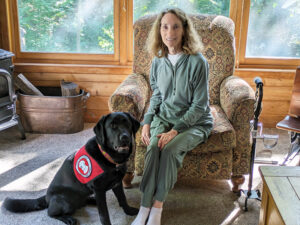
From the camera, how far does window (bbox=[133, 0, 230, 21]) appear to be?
3096 millimetres

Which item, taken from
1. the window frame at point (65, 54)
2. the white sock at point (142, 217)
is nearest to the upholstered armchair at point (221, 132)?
the white sock at point (142, 217)

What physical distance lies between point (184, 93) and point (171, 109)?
122 millimetres

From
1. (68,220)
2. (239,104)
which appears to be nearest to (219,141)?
(239,104)

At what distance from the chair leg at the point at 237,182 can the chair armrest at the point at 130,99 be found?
695 millimetres

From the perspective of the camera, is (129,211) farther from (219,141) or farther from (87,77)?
(87,77)

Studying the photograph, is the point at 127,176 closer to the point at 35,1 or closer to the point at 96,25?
the point at 96,25

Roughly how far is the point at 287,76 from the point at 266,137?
132 centimetres

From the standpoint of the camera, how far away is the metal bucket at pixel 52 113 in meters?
2.96

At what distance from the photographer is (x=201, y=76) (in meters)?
1.91

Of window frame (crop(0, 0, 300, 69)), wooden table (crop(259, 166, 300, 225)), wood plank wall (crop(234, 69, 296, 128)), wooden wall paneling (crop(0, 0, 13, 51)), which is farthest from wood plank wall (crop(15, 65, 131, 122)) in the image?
wooden table (crop(259, 166, 300, 225))

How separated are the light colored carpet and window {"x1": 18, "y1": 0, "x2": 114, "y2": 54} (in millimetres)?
907

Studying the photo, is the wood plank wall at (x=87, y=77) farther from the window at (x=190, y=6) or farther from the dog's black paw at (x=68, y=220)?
the dog's black paw at (x=68, y=220)

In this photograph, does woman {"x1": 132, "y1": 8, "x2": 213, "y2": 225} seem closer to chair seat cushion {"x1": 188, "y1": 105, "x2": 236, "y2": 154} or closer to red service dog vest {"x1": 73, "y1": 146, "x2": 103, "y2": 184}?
chair seat cushion {"x1": 188, "y1": 105, "x2": 236, "y2": 154}

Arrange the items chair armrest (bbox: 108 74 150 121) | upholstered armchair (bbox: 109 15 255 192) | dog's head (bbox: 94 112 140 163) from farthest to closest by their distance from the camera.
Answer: chair armrest (bbox: 108 74 150 121), upholstered armchair (bbox: 109 15 255 192), dog's head (bbox: 94 112 140 163)
